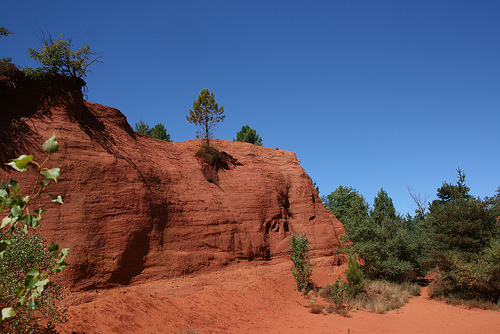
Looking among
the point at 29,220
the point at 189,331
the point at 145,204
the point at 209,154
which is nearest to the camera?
the point at 29,220

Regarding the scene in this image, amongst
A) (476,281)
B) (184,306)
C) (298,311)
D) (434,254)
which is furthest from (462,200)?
(184,306)

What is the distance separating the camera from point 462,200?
2198cm

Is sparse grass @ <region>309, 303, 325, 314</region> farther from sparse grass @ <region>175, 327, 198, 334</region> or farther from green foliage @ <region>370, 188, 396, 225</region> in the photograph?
green foliage @ <region>370, 188, 396, 225</region>

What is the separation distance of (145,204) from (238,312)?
21.0ft

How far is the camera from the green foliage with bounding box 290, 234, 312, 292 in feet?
62.4

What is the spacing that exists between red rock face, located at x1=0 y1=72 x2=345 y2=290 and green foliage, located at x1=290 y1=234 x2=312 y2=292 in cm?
171

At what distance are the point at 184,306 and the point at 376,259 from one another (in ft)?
47.8

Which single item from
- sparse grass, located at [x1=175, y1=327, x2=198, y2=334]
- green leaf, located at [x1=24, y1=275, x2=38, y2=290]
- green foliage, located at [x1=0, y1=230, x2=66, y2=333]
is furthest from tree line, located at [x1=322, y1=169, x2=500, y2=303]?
green leaf, located at [x1=24, y1=275, x2=38, y2=290]

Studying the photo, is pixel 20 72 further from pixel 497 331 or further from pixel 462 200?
pixel 462 200

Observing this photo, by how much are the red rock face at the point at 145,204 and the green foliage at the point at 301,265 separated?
171 cm

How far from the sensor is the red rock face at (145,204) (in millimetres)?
12844

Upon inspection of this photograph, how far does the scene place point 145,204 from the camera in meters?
15.3

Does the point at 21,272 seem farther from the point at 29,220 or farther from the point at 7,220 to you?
the point at 29,220

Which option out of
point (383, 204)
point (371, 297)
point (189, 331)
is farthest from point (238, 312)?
point (383, 204)
